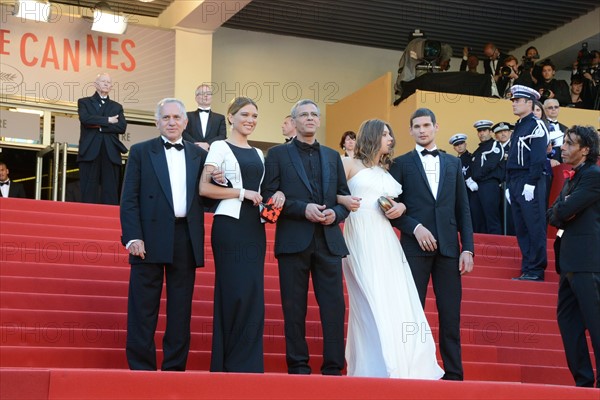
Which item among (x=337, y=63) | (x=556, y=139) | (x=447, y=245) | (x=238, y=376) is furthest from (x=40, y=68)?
(x=238, y=376)

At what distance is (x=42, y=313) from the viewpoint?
6.44 m

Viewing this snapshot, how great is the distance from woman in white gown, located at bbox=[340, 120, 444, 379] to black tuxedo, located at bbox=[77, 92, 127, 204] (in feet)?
17.6

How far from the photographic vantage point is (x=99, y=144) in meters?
10.6

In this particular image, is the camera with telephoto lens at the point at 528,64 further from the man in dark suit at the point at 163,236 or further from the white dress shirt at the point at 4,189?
the man in dark suit at the point at 163,236

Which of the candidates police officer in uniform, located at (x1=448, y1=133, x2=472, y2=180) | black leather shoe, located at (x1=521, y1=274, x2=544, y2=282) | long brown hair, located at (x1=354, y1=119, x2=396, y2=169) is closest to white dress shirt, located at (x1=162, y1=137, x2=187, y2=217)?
long brown hair, located at (x1=354, y1=119, x2=396, y2=169)

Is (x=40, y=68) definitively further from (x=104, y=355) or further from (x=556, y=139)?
(x=104, y=355)

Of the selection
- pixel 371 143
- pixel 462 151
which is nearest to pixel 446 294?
pixel 371 143

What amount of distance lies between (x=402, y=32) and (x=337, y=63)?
1311 millimetres

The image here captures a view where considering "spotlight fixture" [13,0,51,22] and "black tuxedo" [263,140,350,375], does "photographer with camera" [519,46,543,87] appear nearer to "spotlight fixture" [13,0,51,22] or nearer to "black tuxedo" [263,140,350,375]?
"spotlight fixture" [13,0,51,22]

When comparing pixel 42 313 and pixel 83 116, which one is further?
pixel 83 116

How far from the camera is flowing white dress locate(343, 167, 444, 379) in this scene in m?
5.46

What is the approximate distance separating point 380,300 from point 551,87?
10.6 metres

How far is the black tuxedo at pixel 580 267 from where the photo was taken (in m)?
5.76

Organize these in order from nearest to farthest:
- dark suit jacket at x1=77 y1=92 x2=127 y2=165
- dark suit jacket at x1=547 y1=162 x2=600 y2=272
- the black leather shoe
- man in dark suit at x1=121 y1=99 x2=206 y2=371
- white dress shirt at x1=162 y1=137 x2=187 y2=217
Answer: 1. man in dark suit at x1=121 y1=99 x2=206 y2=371
2. white dress shirt at x1=162 y1=137 x2=187 y2=217
3. dark suit jacket at x1=547 y1=162 x2=600 y2=272
4. the black leather shoe
5. dark suit jacket at x1=77 y1=92 x2=127 y2=165
